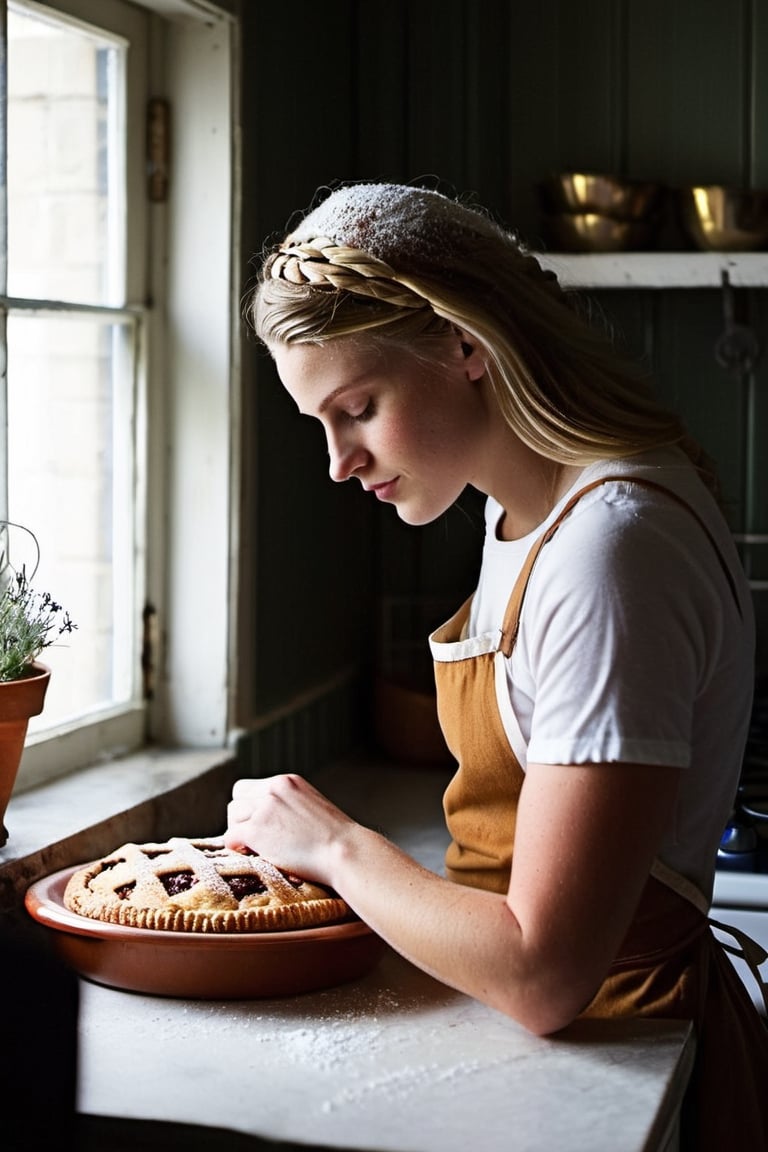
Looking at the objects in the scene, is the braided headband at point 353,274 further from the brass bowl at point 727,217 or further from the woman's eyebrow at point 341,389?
the brass bowl at point 727,217

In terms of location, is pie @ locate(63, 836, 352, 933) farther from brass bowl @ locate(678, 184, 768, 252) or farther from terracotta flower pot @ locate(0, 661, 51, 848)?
brass bowl @ locate(678, 184, 768, 252)

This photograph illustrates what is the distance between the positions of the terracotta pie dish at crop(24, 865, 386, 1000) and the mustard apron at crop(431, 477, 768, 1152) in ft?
0.56

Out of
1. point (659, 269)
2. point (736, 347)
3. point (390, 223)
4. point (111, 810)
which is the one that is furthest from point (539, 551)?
point (736, 347)

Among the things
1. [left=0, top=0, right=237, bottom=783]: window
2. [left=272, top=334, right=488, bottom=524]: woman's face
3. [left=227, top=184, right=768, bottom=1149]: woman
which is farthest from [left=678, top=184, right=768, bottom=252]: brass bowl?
[left=272, top=334, right=488, bottom=524]: woman's face

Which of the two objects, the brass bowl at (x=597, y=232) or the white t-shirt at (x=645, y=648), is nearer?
the white t-shirt at (x=645, y=648)

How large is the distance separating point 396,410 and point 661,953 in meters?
0.56

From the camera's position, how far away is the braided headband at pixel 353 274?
1309 mm

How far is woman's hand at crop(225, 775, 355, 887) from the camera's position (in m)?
1.37

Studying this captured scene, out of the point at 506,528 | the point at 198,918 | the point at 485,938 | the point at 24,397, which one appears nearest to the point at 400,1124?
the point at 485,938

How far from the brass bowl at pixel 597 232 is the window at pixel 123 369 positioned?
2.42ft

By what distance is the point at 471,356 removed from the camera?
1.35 m

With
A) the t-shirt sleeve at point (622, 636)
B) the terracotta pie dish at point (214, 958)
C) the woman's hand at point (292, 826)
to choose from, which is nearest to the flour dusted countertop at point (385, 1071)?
the terracotta pie dish at point (214, 958)

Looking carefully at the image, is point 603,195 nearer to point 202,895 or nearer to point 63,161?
point 63,161

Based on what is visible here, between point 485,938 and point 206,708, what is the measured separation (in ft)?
3.52
